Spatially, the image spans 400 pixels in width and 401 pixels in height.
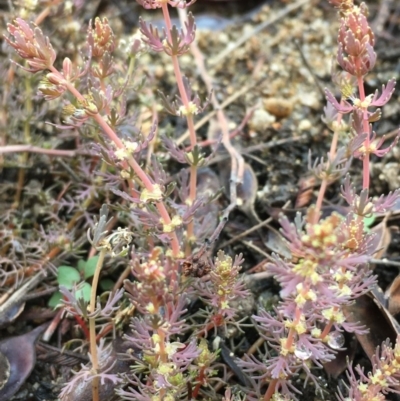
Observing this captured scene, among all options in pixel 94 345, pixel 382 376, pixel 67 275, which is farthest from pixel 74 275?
pixel 382 376

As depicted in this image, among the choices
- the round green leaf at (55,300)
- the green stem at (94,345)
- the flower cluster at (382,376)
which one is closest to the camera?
the flower cluster at (382,376)

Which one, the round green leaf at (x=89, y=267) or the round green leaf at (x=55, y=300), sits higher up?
the round green leaf at (x=89, y=267)

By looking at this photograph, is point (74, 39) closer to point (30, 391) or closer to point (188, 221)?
point (188, 221)

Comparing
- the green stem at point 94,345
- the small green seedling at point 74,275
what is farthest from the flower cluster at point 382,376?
the small green seedling at point 74,275

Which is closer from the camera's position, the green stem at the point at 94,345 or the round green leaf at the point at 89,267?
the green stem at the point at 94,345

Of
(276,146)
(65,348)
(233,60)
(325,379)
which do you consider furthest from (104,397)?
(233,60)

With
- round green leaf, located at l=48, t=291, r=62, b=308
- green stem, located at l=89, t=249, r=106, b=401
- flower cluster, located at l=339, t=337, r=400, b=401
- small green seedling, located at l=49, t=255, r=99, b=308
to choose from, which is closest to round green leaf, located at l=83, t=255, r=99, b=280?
small green seedling, located at l=49, t=255, r=99, b=308

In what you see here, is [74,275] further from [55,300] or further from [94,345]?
[94,345]

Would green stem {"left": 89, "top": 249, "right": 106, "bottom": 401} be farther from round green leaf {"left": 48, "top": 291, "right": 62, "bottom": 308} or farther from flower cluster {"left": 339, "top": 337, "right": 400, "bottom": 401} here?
flower cluster {"left": 339, "top": 337, "right": 400, "bottom": 401}

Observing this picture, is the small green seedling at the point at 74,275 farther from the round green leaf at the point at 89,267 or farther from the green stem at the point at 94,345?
the green stem at the point at 94,345

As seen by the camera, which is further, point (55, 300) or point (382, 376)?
point (55, 300)

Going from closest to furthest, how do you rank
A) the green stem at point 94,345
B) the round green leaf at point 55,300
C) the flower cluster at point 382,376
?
the flower cluster at point 382,376 < the green stem at point 94,345 < the round green leaf at point 55,300
